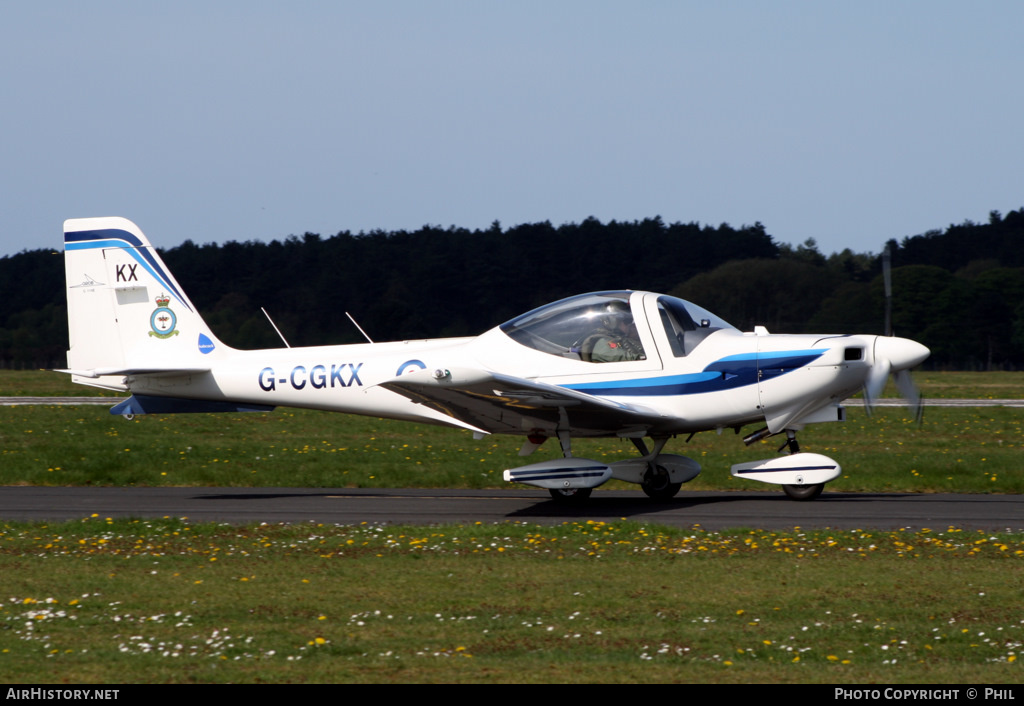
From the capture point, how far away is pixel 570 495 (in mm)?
12789

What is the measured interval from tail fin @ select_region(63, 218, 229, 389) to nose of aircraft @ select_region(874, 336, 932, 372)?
8.14 m

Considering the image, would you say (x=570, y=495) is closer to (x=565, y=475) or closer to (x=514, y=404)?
(x=565, y=475)

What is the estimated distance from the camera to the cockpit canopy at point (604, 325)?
12.4m

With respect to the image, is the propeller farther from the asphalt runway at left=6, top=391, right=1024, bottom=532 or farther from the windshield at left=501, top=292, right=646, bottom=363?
the windshield at left=501, top=292, right=646, bottom=363

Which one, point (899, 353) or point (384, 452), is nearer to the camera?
point (899, 353)

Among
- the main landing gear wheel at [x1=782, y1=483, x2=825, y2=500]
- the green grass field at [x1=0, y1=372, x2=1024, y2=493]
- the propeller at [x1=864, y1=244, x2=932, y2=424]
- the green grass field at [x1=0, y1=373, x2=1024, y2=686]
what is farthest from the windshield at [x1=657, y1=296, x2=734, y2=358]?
the green grass field at [x1=0, y1=373, x2=1024, y2=686]

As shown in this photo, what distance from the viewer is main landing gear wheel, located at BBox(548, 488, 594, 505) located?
1263 centimetres

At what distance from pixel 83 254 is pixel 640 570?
931cm

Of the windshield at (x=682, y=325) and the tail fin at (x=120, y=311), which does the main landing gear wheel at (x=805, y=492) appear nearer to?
the windshield at (x=682, y=325)

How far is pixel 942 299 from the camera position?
147 ft

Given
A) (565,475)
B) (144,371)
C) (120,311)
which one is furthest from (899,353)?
(120,311)

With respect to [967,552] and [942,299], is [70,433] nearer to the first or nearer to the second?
[967,552]

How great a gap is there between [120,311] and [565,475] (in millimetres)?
6291

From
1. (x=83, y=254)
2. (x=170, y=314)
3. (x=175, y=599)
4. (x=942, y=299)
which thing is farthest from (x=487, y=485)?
(x=942, y=299)
